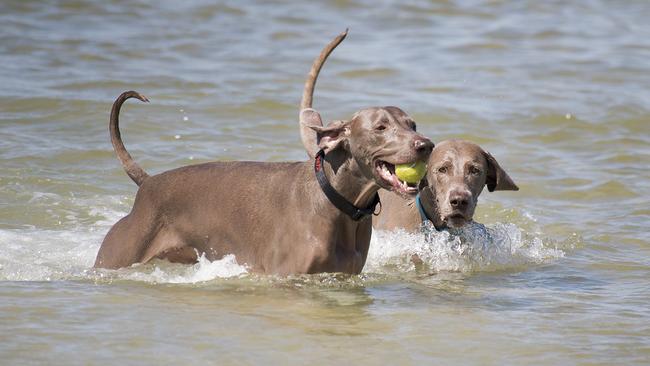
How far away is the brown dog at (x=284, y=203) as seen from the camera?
266 inches

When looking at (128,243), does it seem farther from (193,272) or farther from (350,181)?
(350,181)

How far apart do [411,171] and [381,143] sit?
225 mm

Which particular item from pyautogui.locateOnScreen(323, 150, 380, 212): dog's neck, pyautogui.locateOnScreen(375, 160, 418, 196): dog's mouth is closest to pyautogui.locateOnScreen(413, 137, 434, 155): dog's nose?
pyautogui.locateOnScreen(375, 160, 418, 196): dog's mouth

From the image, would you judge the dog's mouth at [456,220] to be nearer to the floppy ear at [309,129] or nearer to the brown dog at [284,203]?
the brown dog at [284,203]

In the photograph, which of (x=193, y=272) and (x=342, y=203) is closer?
(x=342, y=203)

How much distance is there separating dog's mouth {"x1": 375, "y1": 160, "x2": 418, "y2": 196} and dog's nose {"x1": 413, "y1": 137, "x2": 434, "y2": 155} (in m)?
0.22

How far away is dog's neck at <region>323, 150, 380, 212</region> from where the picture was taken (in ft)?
22.5

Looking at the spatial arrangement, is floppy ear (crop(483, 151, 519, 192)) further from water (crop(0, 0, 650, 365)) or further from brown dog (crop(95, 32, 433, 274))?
brown dog (crop(95, 32, 433, 274))

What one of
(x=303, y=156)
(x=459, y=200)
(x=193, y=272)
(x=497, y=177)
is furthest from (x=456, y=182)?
(x=303, y=156)

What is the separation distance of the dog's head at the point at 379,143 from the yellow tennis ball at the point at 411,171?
33 mm

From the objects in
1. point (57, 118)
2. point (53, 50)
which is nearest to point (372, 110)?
point (57, 118)

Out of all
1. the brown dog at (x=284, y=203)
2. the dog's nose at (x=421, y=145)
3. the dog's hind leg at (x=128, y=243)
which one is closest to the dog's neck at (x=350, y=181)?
the brown dog at (x=284, y=203)

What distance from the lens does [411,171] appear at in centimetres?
663

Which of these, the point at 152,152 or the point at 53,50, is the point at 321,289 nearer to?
the point at 152,152
